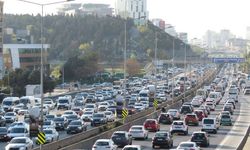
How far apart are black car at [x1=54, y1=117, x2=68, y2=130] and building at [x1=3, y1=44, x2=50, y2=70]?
9164cm

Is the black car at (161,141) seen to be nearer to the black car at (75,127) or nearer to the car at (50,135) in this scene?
the car at (50,135)

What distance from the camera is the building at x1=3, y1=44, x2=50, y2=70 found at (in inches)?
5964

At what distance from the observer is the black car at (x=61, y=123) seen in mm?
56125

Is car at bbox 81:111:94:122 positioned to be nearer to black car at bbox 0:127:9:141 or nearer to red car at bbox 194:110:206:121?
red car at bbox 194:110:206:121

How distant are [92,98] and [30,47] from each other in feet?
207

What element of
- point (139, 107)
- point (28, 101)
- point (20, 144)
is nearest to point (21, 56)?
point (28, 101)

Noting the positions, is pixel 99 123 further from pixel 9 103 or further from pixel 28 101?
pixel 9 103

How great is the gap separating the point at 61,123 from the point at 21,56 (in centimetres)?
10017

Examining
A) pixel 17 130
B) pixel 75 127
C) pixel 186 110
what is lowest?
pixel 186 110

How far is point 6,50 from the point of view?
152 m

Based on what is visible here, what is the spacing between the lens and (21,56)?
15462 centimetres

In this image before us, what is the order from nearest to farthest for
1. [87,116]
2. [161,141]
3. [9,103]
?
→ [161,141] → [87,116] → [9,103]

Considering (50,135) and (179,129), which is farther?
(179,129)

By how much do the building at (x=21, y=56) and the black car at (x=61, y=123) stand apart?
91644 mm
